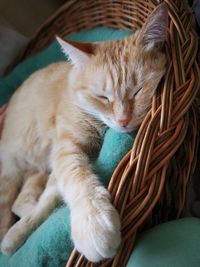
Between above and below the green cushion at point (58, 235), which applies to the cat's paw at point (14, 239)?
below

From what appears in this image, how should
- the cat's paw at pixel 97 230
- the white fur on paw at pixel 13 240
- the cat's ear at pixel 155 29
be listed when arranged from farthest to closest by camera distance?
the white fur on paw at pixel 13 240 < the cat's ear at pixel 155 29 < the cat's paw at pixel 97 230

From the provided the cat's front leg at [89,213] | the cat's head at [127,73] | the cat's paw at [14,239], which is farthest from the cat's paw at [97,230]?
the cat's paw at [14,239]

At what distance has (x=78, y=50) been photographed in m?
1.08

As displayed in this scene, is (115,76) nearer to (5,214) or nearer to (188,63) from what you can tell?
(188,63)

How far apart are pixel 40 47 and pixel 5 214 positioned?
85cm

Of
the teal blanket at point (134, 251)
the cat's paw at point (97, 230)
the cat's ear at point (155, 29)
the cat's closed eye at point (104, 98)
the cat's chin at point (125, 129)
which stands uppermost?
the cat's ear at point (155, 29)

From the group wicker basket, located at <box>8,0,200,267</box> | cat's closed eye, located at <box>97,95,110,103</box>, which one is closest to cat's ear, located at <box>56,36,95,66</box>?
cat's closed eye, located at <box>97,95,110,103</box>

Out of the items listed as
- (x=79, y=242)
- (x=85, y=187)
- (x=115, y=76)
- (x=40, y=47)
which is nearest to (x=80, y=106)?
(x=115, y=76)

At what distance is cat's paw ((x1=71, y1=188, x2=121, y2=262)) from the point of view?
78 cm

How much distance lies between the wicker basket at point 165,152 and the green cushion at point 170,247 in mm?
28

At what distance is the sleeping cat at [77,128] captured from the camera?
857 mm

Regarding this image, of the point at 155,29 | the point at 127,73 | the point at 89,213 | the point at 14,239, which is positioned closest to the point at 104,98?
the point at 127,73

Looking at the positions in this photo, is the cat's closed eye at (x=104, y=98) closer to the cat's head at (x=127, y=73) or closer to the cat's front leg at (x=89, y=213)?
the cat's head at (x=127, y=73)

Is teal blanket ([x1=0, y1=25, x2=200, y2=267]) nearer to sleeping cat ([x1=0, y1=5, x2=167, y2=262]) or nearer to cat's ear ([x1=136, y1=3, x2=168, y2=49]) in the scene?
sleeping cat ([x1=0, y1=5, x2=167, y2=262])
